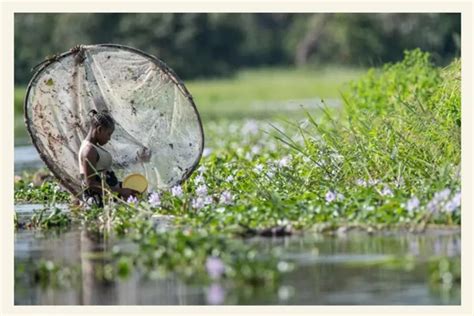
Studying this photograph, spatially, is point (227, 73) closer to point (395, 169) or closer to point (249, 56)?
point (249, 56)

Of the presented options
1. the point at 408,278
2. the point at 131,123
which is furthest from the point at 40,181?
the point at 408,278

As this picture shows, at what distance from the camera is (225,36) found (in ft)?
173

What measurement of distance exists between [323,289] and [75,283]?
1.69 m

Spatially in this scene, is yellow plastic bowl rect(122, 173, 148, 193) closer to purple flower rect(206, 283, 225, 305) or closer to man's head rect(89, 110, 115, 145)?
man's head rect(89, 110, 115, 145)

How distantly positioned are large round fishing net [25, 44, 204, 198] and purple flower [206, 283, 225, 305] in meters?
4.44

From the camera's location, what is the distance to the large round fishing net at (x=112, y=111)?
13.4m

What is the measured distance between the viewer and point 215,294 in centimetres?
869

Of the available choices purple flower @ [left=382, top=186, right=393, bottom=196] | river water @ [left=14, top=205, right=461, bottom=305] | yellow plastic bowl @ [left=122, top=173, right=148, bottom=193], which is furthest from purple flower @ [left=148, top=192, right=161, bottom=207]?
purple flower @ [left=382, top=186, right=393, bottom=196]

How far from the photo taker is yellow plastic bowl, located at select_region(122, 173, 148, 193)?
1312 cm

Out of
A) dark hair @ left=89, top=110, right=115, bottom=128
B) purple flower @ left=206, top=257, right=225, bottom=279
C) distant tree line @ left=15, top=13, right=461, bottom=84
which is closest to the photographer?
purple flower @ left=206, top=257, right=225, bottom=279

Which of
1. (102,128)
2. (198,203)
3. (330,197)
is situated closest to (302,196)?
(330,197)

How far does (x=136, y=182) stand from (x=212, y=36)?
128 feet

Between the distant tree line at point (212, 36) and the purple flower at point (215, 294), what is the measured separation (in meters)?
32.0

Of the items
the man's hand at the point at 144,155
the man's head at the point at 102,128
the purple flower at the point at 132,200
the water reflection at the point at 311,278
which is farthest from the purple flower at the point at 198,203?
the man's hand at the point at 144,155
